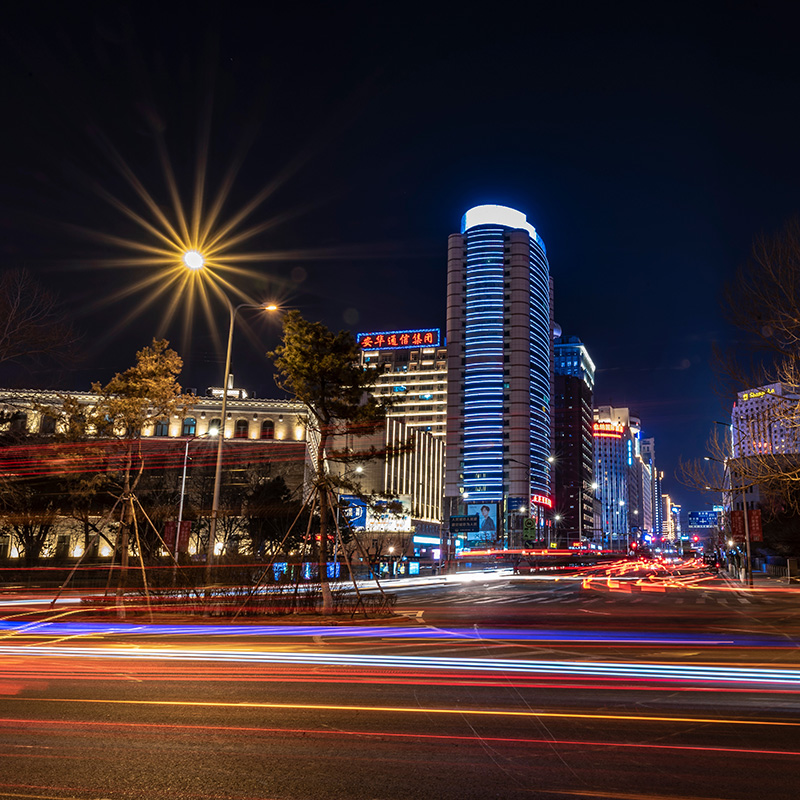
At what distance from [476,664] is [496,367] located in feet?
522

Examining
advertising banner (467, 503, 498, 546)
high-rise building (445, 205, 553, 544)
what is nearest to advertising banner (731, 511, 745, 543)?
advertising banner (467, 503, 498, 546)

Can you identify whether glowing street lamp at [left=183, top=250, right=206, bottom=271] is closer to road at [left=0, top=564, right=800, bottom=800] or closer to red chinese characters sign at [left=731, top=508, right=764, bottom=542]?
road at [left=0, top=564, right=800, bottom=800]

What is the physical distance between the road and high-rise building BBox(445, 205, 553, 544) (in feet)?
490

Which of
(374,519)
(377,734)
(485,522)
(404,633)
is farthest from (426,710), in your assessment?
(485,522)

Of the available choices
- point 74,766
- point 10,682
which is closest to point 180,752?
point 74,766

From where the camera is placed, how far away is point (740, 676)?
39.8ft

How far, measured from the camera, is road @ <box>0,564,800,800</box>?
21.1ft

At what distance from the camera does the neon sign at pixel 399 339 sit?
178 meters

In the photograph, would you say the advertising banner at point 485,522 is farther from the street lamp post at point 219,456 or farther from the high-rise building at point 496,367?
A: the street lamp post at point 219,456

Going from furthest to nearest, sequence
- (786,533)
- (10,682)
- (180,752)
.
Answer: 1. (786,533)
2. (10,682)
3. (180,752)

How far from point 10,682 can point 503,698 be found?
8.49 metres

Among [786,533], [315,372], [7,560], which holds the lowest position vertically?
[7,560]

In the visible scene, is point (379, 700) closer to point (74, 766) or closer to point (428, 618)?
point (74, 766)

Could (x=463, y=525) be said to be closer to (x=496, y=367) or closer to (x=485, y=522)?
(x=485, y=522)
